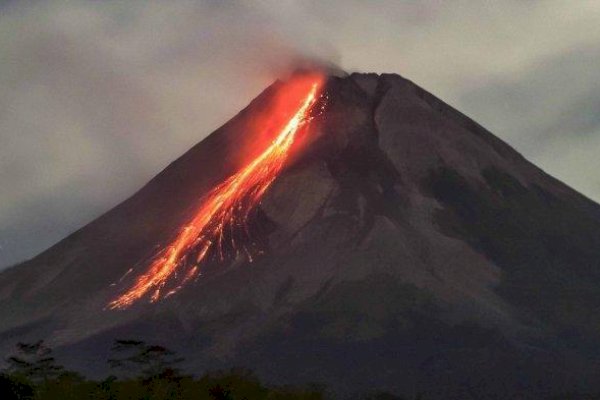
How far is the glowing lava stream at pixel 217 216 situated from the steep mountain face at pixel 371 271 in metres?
2.47

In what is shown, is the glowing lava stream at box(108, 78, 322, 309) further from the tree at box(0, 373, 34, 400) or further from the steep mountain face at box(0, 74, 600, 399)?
the tree at box(0, 373, 34, 400)

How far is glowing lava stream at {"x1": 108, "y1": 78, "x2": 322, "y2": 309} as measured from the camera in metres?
143

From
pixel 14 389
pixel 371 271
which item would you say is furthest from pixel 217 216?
pixel 14 389

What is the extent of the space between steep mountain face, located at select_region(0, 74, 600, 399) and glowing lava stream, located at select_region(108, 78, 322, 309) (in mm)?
2472

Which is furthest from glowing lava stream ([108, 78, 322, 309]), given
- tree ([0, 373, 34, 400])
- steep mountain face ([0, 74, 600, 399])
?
tree ([0, 373, 34, 400])

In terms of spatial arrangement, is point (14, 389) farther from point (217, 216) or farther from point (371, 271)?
point (217, 216)

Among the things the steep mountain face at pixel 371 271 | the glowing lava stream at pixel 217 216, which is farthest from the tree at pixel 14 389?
the glowing lava stream at pixel 217 216

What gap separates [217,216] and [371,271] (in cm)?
2478

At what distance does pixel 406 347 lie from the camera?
405 feet

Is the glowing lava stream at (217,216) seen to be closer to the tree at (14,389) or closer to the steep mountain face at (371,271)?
the steep mountain face at (371,271)

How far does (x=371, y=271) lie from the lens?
5221 inches

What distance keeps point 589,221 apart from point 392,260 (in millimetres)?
36330

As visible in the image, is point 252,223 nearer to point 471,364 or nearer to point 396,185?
point 396,185

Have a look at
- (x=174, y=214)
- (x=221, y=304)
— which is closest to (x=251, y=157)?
(x=174, y=214)
